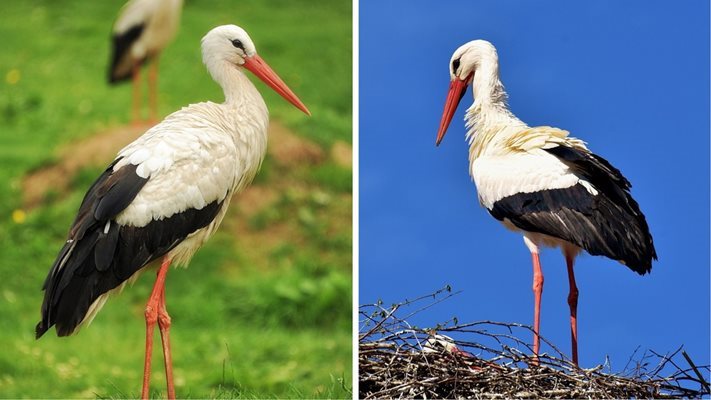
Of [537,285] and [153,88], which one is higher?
[153,88]

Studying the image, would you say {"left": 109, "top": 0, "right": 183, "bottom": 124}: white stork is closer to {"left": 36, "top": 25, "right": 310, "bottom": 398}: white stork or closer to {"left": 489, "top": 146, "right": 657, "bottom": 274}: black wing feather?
{"left": 36, "top": 25, "right": 310, "bottom": 398}: white stork

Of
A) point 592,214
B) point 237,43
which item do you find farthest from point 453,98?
point 592,214

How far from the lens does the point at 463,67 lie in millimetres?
6449

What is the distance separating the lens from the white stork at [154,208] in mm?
5445

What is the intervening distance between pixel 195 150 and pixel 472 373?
1.25 meters

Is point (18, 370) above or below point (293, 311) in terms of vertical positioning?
below

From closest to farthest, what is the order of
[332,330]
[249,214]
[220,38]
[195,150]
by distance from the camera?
[195,150], [220,38], [332,330], [249,214]

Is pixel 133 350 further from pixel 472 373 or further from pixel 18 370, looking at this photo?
pixel 472 373

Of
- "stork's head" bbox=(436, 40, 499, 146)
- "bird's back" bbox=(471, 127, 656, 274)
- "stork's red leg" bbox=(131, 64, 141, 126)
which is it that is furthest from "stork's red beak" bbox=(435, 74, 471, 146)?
"stork's red leg" bbox=(131, 64, 141, 126)

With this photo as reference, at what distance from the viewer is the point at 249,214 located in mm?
9383

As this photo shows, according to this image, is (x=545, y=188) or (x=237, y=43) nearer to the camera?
(x=545, y=188)

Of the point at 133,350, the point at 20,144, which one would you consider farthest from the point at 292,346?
the point at 20,144

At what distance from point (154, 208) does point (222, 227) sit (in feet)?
12.4

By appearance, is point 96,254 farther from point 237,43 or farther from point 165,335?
point 237,43
